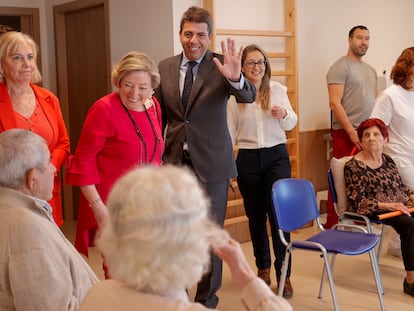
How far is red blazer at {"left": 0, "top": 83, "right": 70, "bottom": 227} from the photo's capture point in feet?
9.39

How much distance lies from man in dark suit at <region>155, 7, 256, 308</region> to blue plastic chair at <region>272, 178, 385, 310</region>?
34 cm

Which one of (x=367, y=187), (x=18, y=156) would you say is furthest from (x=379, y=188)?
(x=18, y=156)

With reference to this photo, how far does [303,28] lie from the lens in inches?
210

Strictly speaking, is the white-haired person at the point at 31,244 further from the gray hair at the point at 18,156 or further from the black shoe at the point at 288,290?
the black shoe at the point at 288,290

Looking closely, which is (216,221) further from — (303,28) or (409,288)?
(303,28)

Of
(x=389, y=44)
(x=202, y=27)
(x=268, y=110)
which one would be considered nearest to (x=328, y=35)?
(x=389, y=44)

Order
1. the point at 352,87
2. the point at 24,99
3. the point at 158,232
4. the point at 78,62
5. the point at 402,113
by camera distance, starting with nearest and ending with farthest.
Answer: the point at 158,232 < the point at 24,99 < the point at 402,113 < the point at 352,87 < the point at 78,62

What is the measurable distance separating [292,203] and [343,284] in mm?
861

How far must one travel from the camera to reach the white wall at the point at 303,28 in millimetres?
4496

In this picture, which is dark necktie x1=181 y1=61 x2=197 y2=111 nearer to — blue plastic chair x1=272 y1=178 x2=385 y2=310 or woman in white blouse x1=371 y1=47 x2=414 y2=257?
blue plastic chair x1=272 y1=178 x2=385 y2=310

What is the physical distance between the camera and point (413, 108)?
4113mm

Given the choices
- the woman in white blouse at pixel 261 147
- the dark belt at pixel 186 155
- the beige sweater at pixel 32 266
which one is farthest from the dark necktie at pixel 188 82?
the beige sweater at pixel 32 266

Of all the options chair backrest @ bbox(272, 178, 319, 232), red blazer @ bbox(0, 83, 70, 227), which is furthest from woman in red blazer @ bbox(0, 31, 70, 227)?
chair backrest @ bbox(272, 178, 319, 232)

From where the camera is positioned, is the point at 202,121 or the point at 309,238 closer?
the point at 202,121
